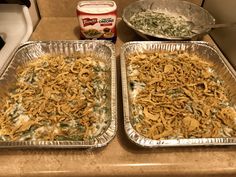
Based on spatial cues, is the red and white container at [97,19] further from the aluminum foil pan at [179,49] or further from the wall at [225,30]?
the wall at [225,30]

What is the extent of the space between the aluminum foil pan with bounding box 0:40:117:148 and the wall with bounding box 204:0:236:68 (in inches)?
17.3

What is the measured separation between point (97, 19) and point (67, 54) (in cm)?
18

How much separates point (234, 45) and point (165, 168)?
55 cm

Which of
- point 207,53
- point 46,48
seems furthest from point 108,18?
point 207,53

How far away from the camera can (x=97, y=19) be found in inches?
33.2

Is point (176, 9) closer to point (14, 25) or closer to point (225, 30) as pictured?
point (225, 30)

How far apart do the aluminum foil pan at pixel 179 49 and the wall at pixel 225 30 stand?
0.06 metres

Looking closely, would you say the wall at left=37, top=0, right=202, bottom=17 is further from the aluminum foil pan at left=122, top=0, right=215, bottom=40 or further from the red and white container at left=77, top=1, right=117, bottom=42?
the red and white container at left=77, top=1, right=117, bottom=42

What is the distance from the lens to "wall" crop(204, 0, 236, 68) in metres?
0.86

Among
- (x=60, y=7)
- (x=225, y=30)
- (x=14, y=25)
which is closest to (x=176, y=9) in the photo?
(x=225, y=30)

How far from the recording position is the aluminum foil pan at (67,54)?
1.88ft

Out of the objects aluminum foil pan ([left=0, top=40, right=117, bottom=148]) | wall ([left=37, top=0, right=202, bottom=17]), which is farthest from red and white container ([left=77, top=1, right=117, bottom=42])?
wall ([left=37, top=0, right=202, bottom=17])

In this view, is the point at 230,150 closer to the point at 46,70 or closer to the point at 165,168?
the point at 165,168

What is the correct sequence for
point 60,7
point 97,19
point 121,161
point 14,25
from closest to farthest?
point 121,161 → point 97,19 → point 14,25 → point 60,7
